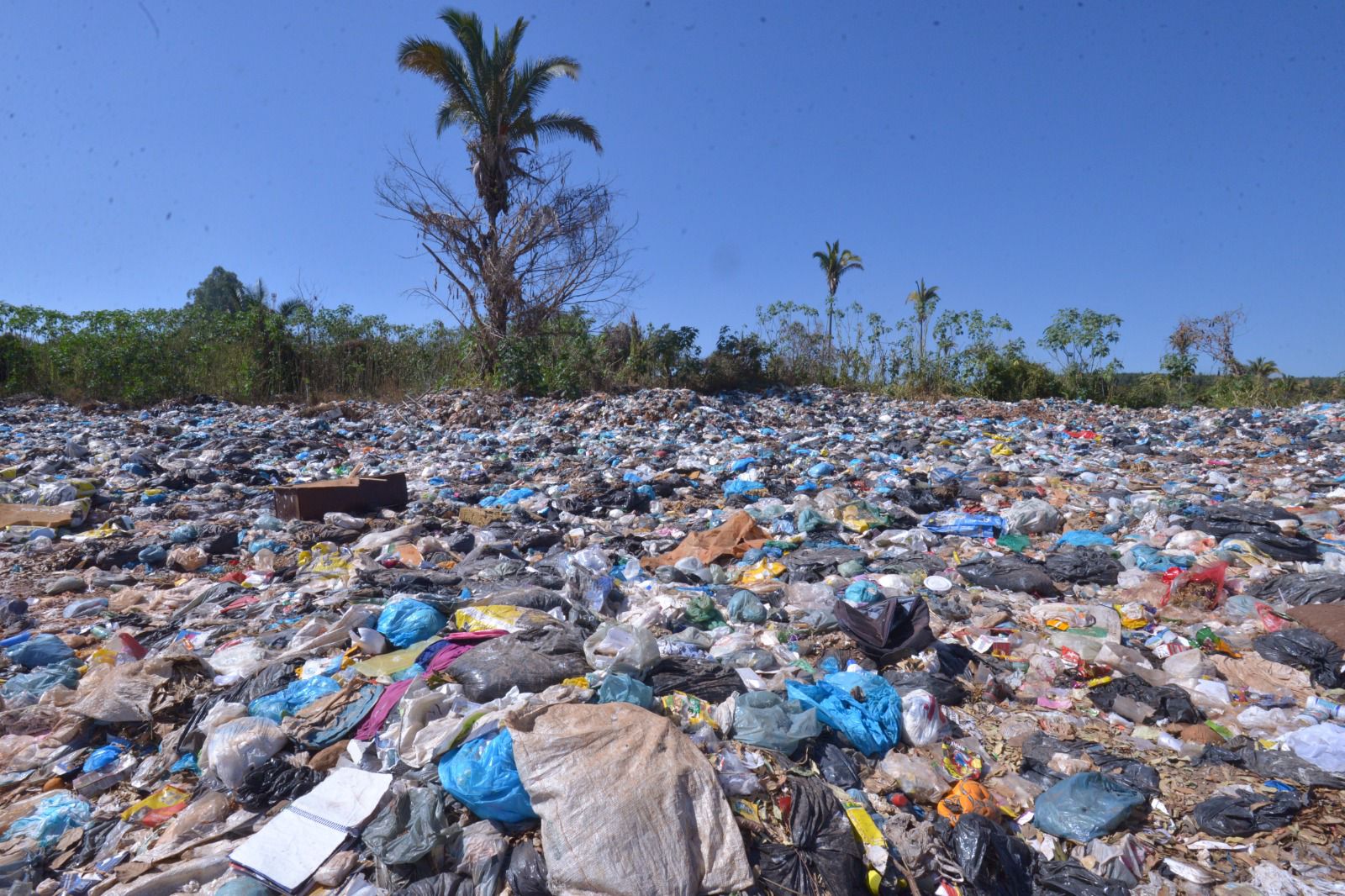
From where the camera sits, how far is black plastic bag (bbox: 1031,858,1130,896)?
5.57 feet

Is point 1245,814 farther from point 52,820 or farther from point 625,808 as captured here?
point 52,820

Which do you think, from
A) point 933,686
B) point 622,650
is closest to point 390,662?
point 622,650

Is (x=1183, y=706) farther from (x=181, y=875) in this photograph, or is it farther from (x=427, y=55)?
(x=427, y=55)

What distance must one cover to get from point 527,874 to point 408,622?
4.86 feet

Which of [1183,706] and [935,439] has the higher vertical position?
[935,439]

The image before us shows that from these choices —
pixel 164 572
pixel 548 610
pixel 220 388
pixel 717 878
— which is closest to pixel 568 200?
pixel 220 388

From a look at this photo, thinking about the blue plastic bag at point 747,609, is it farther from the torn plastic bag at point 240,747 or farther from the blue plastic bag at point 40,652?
the blue plastic bag at point 40,652

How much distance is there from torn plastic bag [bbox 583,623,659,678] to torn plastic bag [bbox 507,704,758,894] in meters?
0.50

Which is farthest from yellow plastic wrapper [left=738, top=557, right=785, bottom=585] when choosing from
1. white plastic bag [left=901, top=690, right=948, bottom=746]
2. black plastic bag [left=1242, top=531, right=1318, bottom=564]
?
black plastic bag [left=1242, top=531, right=1318, bottom=564]

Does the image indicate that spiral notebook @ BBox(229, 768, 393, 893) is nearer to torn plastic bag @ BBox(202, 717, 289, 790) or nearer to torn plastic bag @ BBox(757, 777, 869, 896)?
torn plastic bag @ BBox(202, 717, 289, 790)

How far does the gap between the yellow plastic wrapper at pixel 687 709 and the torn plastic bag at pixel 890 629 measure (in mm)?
832

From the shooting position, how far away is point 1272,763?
205cm

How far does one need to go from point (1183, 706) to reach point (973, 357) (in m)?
13.7

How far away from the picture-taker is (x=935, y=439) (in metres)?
8.35
